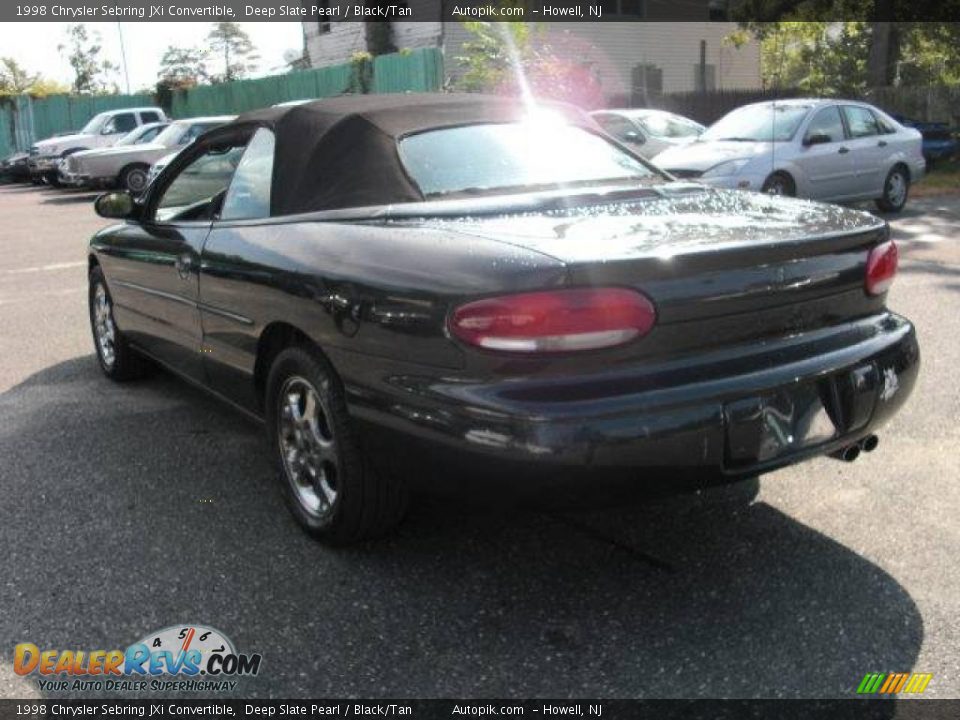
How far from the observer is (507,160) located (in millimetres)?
3740

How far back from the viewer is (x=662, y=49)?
29688mm

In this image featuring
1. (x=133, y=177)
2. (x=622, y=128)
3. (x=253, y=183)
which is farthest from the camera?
(x=133, y=177)

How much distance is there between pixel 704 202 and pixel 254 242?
1.64m

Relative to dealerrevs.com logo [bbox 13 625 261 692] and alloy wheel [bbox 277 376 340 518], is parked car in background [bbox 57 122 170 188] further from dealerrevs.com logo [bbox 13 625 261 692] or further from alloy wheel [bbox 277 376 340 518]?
dealerrevs.com logo [bbox 13 625 261 692]

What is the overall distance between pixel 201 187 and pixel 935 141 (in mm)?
18969

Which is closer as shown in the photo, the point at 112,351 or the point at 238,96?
the point at 112,351

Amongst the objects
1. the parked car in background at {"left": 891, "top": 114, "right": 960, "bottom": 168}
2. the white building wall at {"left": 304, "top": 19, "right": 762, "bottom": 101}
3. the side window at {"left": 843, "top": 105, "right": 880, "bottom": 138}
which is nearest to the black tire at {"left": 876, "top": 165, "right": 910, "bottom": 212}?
the side window at {"left": 843, "top": 105, "right": 880, "bottom": 138}

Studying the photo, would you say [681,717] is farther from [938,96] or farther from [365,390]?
[938,96]

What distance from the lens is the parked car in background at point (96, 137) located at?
24966 mm

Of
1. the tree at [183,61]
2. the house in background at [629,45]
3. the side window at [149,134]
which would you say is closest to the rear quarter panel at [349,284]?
the side window at [149,134]

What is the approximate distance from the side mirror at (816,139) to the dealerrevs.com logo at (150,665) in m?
10.3

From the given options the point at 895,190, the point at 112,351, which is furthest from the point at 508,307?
the point at 895,190

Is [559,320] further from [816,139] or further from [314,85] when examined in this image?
[314,85]

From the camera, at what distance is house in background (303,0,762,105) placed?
26219 mm
